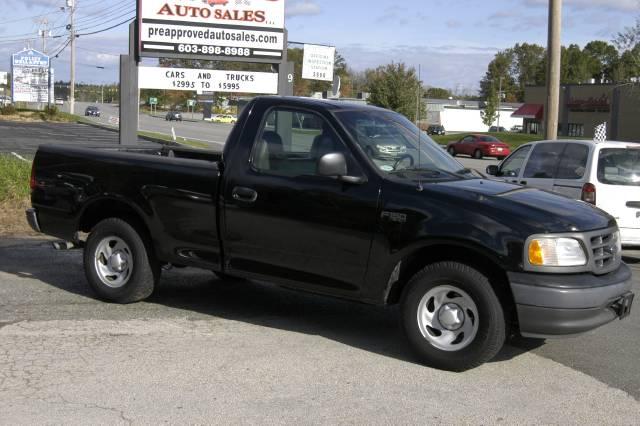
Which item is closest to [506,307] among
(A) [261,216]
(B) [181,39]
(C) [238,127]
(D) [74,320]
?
(A) [261,216]

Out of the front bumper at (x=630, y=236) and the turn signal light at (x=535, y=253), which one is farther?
the front bumper at (x=630, y=236)

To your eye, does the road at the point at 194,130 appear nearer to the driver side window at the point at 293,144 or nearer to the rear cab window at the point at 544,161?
the rear cab window at the point at 544,161

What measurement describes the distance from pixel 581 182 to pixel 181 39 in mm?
8826

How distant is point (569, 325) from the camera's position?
15.9 ft

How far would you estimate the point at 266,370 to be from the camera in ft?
16.8

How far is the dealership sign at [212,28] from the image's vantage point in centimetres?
1471

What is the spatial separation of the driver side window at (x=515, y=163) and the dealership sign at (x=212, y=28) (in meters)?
6.75

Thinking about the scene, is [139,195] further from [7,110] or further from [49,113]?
[7,110]

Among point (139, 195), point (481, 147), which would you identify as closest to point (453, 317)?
point (139, 195)

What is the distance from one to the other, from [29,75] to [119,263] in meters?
55.4

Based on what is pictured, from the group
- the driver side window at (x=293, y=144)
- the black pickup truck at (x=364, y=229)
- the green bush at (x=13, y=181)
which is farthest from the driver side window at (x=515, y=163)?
the green bush at (x=13, y=181)

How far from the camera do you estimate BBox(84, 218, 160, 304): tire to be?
6.66 m

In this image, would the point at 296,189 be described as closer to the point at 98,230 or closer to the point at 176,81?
the point at 98,230

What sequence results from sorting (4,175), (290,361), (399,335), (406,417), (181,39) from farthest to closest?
(181,39)
(4,175)
(399,335)
(290,361)
(406,417)
